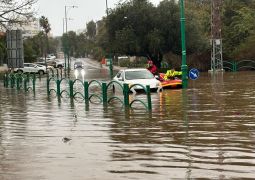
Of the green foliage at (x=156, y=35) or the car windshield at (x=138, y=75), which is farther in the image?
the green foliage at (x=156, y=35)

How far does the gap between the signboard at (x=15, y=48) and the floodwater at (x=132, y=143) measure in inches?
958

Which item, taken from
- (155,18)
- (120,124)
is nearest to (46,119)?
(120,124)

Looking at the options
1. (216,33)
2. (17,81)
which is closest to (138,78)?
(17,81)

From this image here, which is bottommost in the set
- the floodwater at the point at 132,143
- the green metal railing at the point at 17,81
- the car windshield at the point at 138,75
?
the floodwater at the point at 132,143

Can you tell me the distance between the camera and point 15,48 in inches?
1537

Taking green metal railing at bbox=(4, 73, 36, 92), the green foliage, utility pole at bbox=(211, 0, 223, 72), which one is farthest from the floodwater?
the green foliage

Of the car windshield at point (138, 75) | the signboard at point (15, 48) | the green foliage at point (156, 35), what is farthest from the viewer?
the green foliage at point (156, 35)

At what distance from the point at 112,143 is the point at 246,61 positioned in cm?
4008

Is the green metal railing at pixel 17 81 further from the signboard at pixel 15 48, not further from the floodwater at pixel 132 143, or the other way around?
the floodwater at pixel 132 143

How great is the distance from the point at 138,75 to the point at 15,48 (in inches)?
707

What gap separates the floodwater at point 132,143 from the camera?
274 inches

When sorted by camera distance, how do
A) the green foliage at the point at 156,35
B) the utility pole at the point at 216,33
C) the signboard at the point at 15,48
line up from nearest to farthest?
the signboard at the point at 15,48, the utility pole at the point at 216,33, the green foliage at the point at 156,35

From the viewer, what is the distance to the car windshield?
23656mm

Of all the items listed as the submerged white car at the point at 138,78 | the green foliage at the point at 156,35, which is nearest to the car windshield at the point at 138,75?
the submerged white car at the point at 138,78
